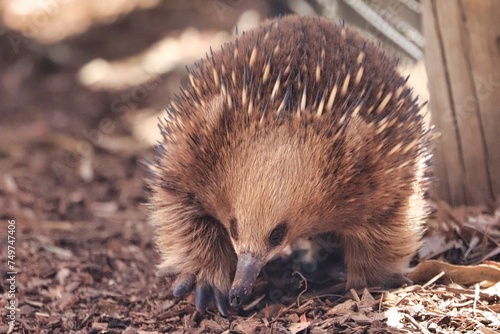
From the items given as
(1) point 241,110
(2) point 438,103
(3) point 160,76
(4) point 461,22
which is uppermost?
(3) point 160,76

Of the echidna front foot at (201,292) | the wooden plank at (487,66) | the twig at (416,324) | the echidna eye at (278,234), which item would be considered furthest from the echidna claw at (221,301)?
the wooden plank at (487,66)

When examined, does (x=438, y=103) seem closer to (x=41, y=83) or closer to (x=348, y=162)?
(x=348, y=162)

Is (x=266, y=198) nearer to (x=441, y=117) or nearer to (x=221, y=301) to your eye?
(x=221, y=301)

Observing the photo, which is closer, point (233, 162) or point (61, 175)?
point (233, 162)

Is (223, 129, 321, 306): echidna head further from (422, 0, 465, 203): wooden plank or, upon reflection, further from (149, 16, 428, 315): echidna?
(422, 0, 465, 203): wooden plank

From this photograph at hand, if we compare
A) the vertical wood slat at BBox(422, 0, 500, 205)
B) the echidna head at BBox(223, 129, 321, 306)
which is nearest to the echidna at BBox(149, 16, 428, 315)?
the echidna head at BBox(223, 129, 321, 306)

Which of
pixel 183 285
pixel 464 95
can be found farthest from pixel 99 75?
pixel 183 285

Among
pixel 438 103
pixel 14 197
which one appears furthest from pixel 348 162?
pixel 14 197
